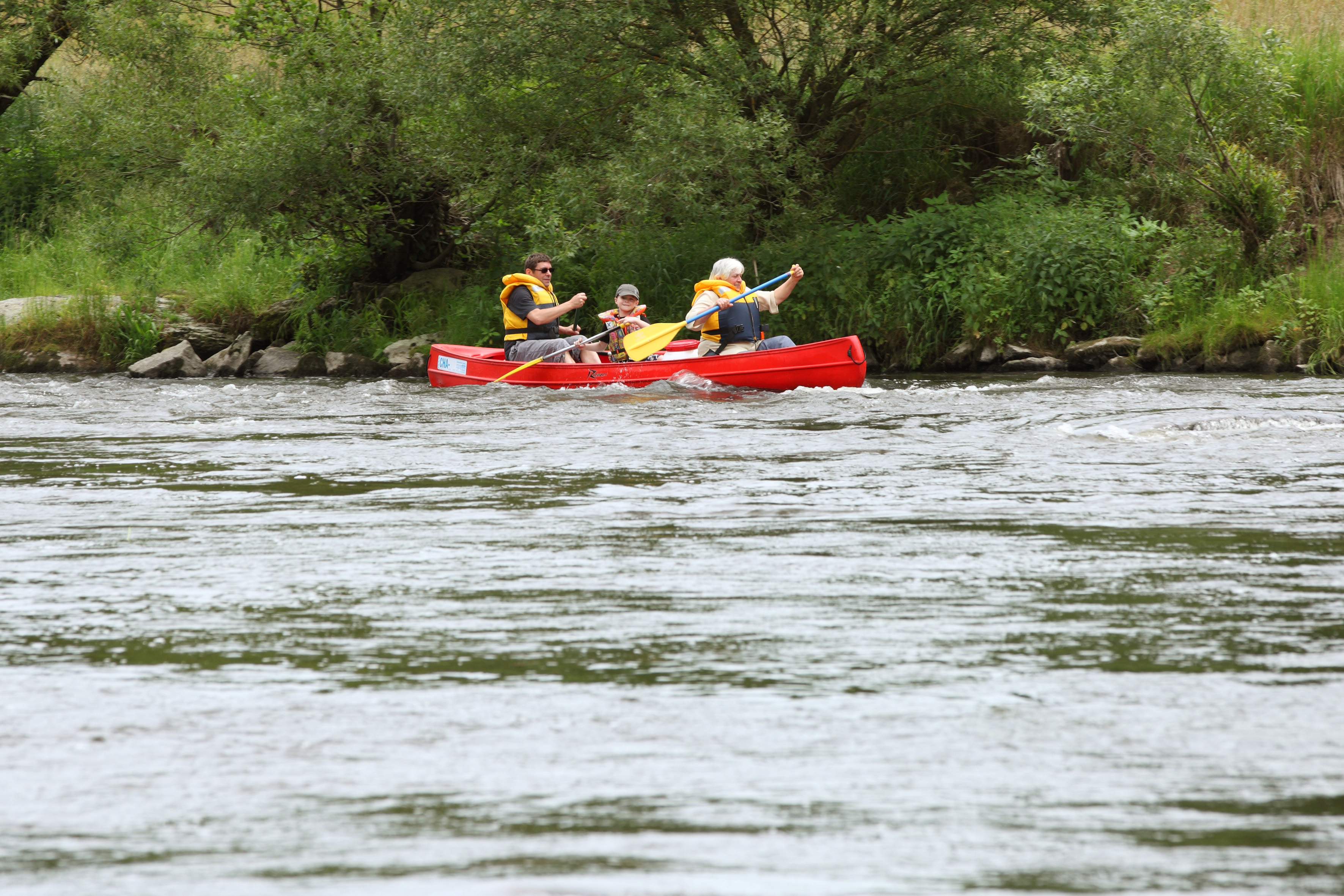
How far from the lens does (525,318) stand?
14773 millimetres

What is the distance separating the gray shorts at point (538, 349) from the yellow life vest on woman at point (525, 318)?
0.06 metres

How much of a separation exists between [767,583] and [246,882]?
265 centimetres

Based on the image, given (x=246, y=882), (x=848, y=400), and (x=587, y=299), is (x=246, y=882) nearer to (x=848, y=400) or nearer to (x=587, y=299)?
(x=848, y=400)

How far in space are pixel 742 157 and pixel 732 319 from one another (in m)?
3.10

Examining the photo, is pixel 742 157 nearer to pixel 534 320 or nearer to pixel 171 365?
pixel 534 320

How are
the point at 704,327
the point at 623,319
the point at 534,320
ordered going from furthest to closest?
the point at 534,320 < the point at 623,319 < the point at 704,327

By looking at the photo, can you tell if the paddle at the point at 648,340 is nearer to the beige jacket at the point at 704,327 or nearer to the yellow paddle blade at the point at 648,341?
the yellow paddle blade at the point at 648,341

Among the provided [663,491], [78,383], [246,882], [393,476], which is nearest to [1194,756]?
[246,882]

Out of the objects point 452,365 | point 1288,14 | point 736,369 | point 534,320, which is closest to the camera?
point 736,369

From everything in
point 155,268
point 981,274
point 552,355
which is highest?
point 155,268

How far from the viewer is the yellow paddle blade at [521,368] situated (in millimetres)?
14094

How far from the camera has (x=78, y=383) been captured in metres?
17.2

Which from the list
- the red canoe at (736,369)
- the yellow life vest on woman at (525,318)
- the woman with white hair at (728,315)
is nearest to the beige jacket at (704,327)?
the woman with white hair at (728,315)

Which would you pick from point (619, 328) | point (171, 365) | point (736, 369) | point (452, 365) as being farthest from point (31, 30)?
point (736, 369)
